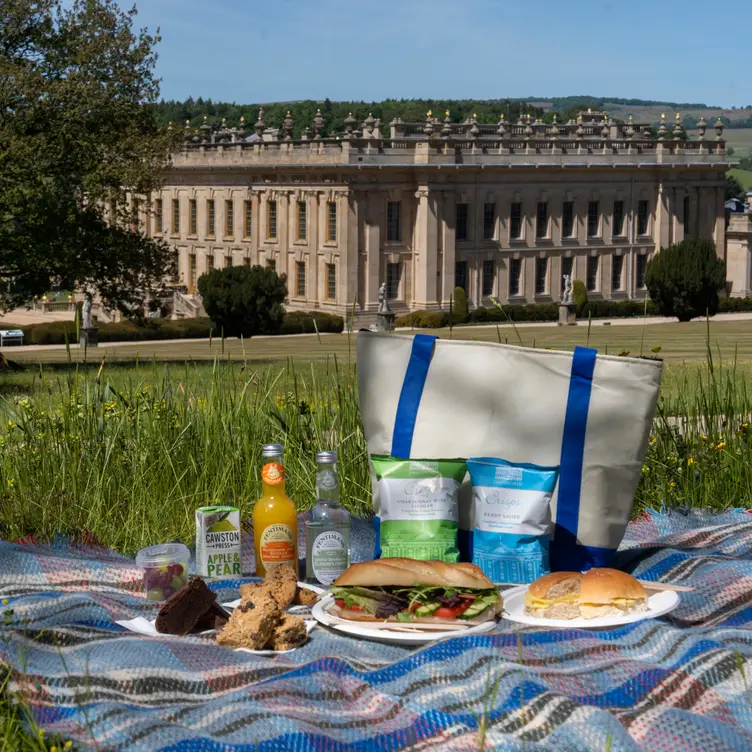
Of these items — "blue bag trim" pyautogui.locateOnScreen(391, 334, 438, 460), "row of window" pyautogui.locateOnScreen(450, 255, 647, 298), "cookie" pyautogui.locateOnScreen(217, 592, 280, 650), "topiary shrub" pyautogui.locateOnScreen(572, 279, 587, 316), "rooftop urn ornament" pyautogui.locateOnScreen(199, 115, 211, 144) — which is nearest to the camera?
"cookie" pyautogui.locateOnScreen(217, 592, 280, 650)

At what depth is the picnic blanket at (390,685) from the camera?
7.78 feet

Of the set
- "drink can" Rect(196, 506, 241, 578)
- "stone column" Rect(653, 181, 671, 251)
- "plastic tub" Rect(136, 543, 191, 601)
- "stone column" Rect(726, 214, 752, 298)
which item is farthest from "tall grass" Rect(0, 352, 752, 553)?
"stone column" Rect(726, 214, 752, 298)

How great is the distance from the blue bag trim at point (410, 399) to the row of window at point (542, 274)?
163 feet

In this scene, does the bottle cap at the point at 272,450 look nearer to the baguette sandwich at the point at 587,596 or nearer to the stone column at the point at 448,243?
the baguette sandwich at the point at 587,596

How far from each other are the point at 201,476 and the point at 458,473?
4.82ft

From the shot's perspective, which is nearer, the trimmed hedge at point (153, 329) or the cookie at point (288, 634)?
the cookie at point (288, 634)

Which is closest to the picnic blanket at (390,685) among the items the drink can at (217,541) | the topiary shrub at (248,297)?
the drink can at (217,541)

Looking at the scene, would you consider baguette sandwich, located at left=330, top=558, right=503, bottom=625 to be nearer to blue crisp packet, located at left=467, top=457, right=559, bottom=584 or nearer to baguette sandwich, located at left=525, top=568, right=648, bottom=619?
baguette sandwich, located at left=525, top=568, right=648, bottom=619

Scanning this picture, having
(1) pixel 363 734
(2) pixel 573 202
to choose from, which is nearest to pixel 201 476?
(1) pixel 363 734

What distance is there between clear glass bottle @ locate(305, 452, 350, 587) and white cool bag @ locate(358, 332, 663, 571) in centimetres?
17

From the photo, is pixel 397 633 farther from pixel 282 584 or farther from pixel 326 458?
pixel 326 458

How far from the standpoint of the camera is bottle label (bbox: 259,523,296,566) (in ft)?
11.6

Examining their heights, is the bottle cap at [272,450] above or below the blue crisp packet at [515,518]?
above

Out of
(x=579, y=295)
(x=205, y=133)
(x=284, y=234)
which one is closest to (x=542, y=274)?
(x=579, y=295)
